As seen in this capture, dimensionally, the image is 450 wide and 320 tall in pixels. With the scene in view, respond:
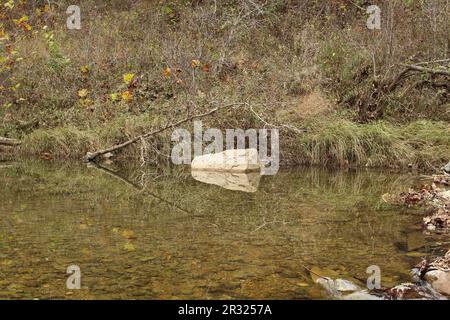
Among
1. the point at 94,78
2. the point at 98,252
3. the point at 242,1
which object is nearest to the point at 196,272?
the point at 98,252

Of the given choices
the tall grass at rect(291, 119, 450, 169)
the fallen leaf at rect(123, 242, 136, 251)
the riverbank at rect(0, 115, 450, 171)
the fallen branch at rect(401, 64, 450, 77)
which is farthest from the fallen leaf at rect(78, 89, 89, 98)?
the fallen leaf at rect(123, 242, 136, 251)

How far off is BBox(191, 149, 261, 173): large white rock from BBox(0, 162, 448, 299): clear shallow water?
1054mm

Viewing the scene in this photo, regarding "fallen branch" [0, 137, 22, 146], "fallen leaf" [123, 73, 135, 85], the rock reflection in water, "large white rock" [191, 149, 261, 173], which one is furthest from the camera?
"fallen branch" [0, 137, 22, 146]

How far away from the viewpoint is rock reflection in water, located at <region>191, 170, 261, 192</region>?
8.10 m

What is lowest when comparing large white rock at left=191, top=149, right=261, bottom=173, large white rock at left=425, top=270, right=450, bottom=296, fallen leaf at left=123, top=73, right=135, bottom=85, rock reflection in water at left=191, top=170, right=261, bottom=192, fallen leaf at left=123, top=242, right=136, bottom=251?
large white rock at left=425, top=270, right=450, bottom=296

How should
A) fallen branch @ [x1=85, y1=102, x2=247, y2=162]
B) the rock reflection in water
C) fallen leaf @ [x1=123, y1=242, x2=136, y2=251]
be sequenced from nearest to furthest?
fallen leaf @ [x1=123, y1=242, x2=136, y2=251] < the rock reflection in water < fallen branch @ [x1=85, y1=102, x2=247, y2=162]

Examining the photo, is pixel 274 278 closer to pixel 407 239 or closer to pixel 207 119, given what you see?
pixel 407 239

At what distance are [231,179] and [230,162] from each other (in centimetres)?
A: 78

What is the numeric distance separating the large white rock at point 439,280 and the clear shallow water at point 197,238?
189 millimetres

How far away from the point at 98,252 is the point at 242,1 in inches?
486

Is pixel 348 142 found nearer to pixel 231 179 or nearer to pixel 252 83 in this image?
pixel 231 179

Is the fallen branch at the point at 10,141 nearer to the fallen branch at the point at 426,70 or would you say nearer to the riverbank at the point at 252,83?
the riverbank at the point at 252,83

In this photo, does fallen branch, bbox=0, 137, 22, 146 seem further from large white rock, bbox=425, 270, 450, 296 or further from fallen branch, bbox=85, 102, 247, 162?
large white rock, bbox=425, 270, 450, 296

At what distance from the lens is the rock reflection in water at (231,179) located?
319 inches
